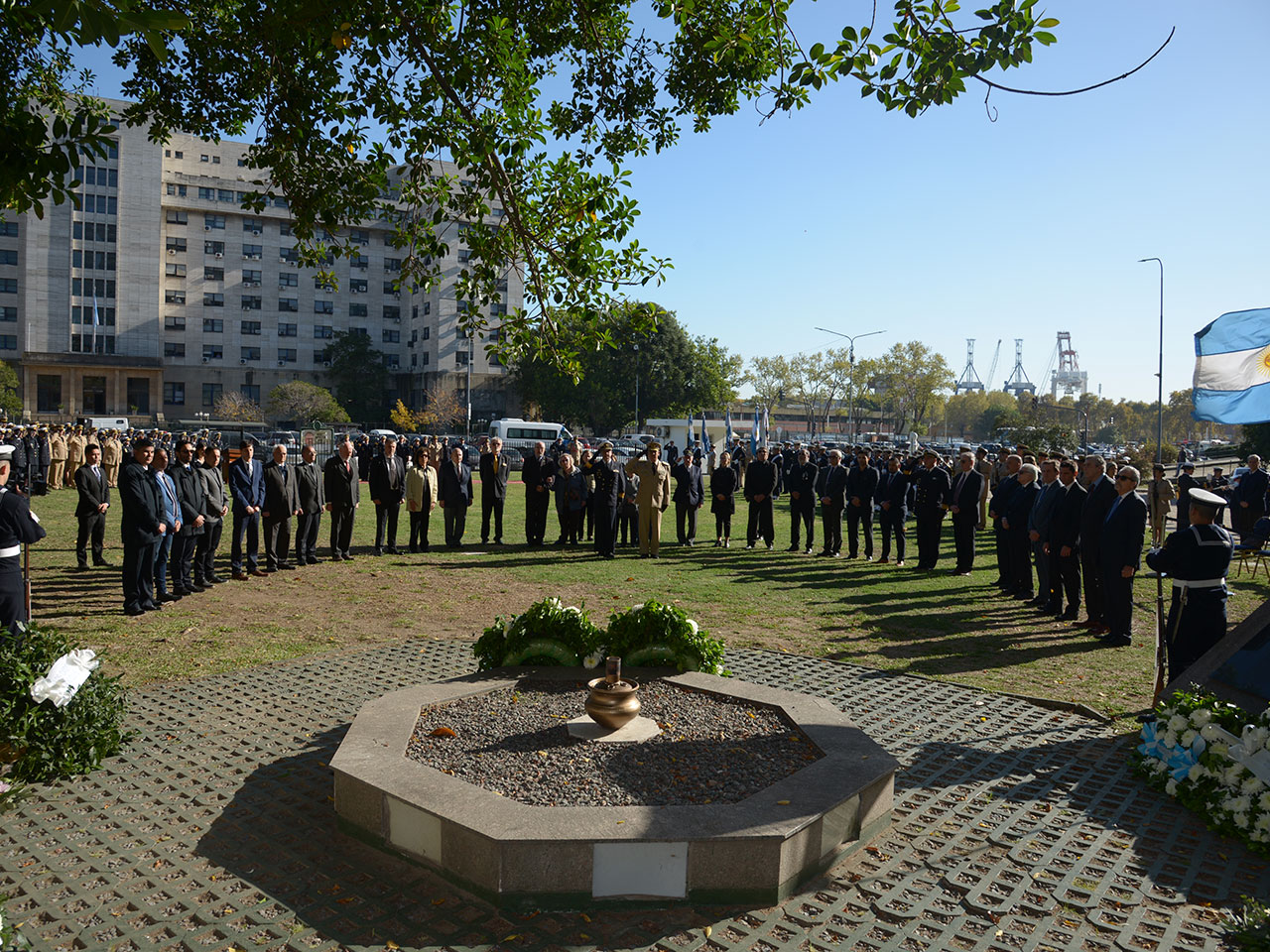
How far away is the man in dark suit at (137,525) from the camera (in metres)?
10.9

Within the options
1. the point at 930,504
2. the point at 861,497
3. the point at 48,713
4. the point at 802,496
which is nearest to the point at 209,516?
the point at 48,713

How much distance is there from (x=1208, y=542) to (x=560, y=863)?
258 inches

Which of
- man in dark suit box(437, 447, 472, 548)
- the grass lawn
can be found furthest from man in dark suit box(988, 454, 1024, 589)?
man in dark suit box(437, 447, 472, 548)

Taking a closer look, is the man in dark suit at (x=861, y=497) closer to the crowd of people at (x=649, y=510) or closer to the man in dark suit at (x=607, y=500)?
the crowd of people at (x=649, y=510)

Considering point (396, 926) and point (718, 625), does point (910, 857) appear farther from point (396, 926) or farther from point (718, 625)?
point (718, 625)

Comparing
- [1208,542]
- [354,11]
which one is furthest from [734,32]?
[1208,542]

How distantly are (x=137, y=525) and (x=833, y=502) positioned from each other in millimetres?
12449

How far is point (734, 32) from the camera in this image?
8328 mm

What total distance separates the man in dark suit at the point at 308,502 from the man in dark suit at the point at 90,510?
9.69ft

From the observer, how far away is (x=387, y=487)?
1675 cm

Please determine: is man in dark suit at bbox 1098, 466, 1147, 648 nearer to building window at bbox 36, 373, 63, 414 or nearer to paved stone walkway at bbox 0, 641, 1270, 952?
paved stone walkway at bbox 0, 641, 1270, 952

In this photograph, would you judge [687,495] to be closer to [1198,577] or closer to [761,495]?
[761,495]

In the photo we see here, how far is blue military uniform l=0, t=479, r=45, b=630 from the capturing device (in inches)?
299

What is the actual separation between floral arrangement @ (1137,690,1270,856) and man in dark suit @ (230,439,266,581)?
12.5m
